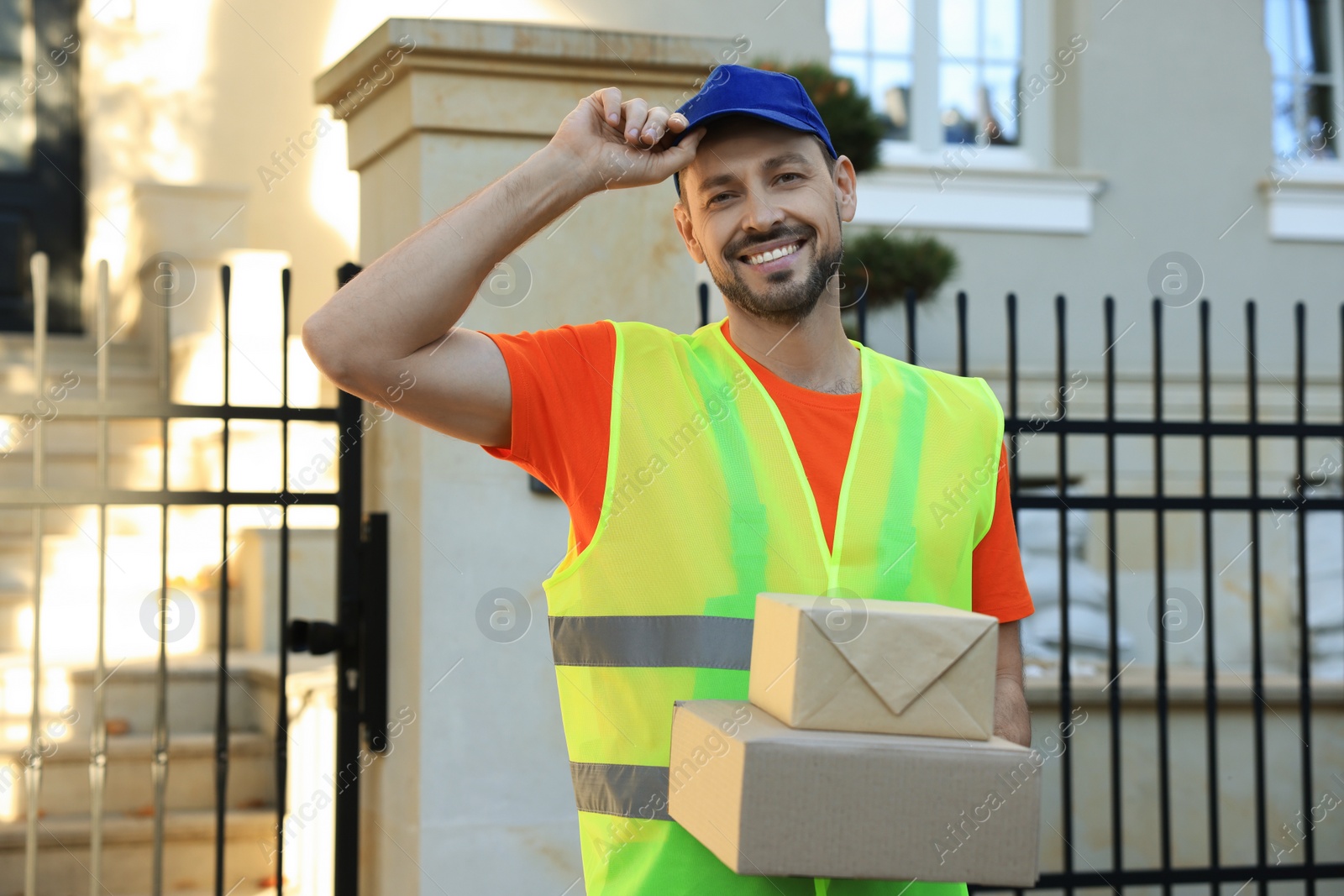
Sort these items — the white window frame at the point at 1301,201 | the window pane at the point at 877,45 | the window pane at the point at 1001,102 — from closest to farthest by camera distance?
the white window frame at the point at 1301,201 → the window pane at the point at 1001,102 → the window pane at the point at 877,45

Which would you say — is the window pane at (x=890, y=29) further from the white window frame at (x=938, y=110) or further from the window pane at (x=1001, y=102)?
the window pane at (x=1001, y=102)

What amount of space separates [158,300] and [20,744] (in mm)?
3322

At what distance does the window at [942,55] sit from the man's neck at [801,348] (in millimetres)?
6587

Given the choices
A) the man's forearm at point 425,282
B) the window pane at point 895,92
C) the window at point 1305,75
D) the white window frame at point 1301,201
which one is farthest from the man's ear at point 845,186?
the window at point 1305,75

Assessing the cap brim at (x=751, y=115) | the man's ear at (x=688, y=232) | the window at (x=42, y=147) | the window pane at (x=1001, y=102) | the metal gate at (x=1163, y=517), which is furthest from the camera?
the window pane at (x=1001, y=102)

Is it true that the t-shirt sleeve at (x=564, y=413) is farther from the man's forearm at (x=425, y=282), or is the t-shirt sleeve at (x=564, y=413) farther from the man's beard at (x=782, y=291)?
the man's beard at (x=782, y=291)

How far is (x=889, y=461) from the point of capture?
1975mm

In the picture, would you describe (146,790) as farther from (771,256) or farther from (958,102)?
(958,102)

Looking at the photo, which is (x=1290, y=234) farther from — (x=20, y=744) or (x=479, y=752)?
(x=20, y=744)

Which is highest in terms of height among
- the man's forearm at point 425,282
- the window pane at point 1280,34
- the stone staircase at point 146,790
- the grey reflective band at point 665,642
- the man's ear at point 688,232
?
the window pane at point 1280,34

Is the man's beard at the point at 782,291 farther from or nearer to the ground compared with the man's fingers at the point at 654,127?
nearer to the ground

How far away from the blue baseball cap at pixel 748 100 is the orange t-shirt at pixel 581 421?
390 millimetres

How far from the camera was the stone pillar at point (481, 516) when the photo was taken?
291cm

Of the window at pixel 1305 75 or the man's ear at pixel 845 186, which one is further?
the window at pixel 1305 75
